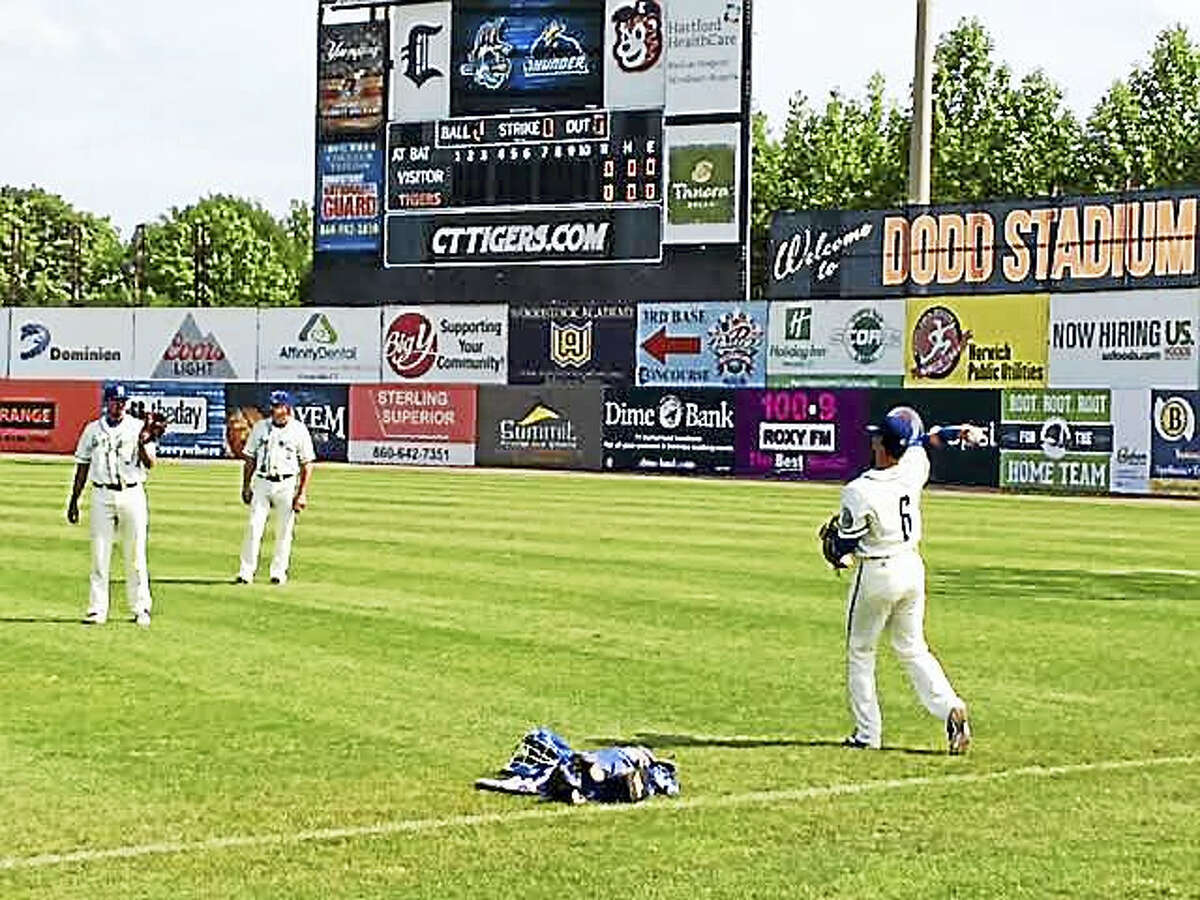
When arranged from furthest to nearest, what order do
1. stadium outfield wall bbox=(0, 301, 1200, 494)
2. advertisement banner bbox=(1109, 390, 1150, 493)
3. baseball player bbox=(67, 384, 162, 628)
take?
stadium outfield wall bbox=(0, 301, 1200, 494) < advertisement banner bbox=(1109, 390, 1150, 493) < baseball player bbox=(67, 384, 162, 628)

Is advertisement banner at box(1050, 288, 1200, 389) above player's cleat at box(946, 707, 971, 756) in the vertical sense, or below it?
above

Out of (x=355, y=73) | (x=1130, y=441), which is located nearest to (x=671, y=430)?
(x=355, y=73)

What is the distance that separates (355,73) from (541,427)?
31.0 ft

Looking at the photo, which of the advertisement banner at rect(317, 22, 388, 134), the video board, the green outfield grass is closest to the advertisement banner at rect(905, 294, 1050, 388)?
the video board

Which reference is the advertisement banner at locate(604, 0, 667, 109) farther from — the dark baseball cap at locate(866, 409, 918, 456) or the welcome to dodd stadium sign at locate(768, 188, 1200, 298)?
the dark baseball cap at locate(866, 409, 918, 456)

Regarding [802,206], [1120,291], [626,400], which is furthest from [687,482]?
[802,206]

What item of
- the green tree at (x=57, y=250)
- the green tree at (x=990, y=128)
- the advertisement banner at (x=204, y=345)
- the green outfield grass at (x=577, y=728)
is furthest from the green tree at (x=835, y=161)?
the green outfield grass at (x=577, y=728)

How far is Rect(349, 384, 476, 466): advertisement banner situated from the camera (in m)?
54.6

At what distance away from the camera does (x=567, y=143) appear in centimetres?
4947

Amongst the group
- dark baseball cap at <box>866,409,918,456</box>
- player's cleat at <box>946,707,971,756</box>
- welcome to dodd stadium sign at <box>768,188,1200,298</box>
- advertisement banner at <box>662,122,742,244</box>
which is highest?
advertisement banner at <box>662,122,742,244</box>

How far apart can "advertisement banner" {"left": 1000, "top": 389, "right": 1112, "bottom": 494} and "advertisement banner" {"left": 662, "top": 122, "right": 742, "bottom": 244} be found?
7.61 metres

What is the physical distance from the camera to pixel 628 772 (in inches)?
402

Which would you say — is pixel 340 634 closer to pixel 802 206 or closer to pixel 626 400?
pixel 626 400

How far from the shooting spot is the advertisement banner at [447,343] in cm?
5438
